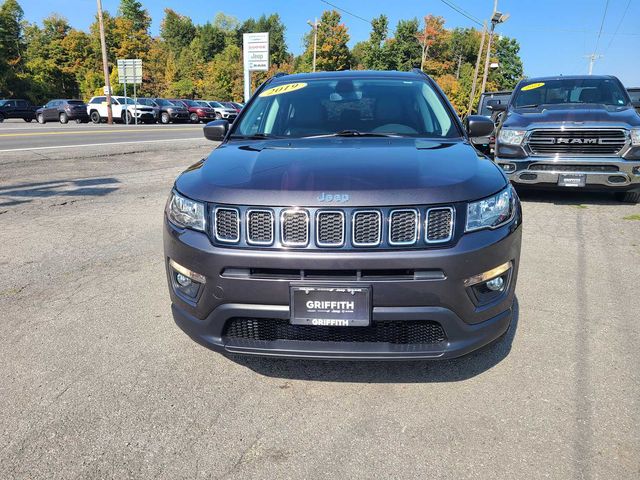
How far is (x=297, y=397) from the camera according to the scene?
103 inches

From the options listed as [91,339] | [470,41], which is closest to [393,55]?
[470,41]

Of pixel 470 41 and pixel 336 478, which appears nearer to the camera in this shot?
pixel 336 478

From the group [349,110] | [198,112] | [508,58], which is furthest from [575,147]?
[508,58]

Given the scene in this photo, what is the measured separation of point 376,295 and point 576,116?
623 cm

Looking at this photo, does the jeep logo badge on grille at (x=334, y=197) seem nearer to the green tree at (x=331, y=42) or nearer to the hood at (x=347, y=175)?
the hood at (x=347, y=175)

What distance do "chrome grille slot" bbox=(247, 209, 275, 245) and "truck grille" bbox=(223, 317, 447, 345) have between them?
1.27 feet

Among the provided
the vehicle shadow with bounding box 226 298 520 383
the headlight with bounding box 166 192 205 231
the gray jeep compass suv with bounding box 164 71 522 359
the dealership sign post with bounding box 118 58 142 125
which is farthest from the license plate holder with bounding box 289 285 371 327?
the dealership sign post with bounding box 118 58 142 125

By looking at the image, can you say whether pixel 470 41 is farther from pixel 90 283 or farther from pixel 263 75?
pixel 90 283

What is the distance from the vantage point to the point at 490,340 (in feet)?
8.21

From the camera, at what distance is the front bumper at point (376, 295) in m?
2.27

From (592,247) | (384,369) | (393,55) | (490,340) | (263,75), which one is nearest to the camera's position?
(490,340)

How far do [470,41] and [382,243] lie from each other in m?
90.1

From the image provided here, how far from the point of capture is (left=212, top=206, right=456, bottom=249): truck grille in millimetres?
2303

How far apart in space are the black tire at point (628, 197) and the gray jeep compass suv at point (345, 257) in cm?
609
